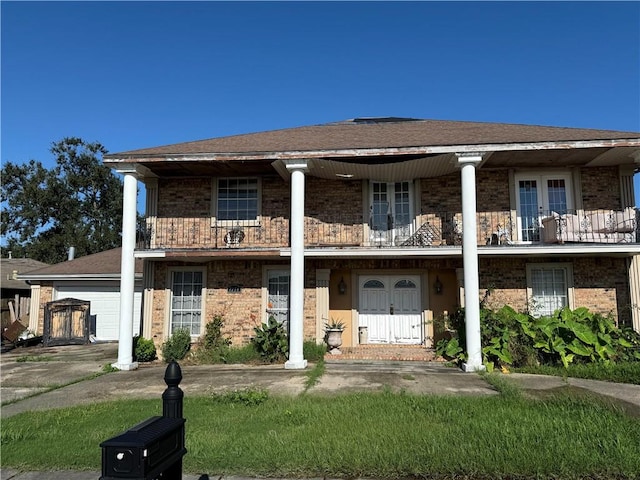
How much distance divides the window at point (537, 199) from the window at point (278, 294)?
660 centimetres

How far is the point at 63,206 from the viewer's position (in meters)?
38.3

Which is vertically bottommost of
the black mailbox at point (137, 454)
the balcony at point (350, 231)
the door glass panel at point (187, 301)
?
the black mailbox at point (137, 454)

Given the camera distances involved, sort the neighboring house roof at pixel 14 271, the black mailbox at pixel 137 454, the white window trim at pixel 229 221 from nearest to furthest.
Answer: the black mailbox at pixel 137 454 < the white window trim at pixel 229 221 < the neighboring house roof at pixel 14 271

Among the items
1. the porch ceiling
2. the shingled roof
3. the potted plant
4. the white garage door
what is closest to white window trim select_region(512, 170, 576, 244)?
the porch ceiling

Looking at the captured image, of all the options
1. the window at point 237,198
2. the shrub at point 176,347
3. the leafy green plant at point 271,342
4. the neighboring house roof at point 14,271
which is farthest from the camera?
the neighboring house roof at point 14,271

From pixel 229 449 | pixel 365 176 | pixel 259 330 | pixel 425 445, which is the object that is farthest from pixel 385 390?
pixel 365 176

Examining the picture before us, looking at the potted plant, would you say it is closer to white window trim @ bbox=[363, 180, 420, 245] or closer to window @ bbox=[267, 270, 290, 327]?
window @ bbox=[267, 270, 290, 327]

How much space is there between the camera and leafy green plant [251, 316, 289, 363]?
11914mm

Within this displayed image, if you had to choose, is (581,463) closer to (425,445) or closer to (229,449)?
(425,445)

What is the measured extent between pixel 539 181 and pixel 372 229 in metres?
4.73

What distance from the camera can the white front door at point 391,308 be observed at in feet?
43.2

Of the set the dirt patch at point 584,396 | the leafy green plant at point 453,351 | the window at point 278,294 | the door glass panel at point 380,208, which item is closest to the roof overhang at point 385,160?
the door glass panel at point 380,208

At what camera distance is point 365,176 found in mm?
13039

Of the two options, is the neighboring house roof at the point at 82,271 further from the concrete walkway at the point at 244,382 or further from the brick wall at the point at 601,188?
the brick wall at the point at 601,188
